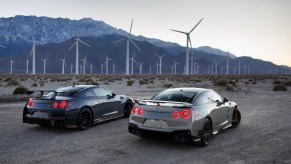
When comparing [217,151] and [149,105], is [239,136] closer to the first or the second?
[217,151]

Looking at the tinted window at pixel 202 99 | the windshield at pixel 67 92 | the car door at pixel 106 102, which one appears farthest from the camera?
the car door at pixel 106 102

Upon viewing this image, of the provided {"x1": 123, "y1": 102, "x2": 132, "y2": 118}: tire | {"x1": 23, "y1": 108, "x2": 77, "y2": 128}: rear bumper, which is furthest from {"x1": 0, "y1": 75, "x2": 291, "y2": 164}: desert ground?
{"x1": 123, "y1": 102, "x2": 132, "y2": 118}: tire

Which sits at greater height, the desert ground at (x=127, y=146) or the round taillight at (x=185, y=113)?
the round taillight at (x=185, y=113)

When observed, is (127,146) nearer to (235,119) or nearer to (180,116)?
(180,116)

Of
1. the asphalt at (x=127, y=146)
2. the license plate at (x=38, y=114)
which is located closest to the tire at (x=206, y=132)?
the asphalt at (x=127, y=146)

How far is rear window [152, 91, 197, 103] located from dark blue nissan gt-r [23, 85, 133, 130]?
2.46 metres

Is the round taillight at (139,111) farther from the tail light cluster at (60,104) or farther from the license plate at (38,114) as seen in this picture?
the license plate at (38,114)

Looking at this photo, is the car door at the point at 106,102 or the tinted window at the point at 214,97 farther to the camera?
the car door at the point at 106,102

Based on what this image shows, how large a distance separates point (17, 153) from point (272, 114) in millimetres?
10147

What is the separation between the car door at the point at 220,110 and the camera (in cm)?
A: 845

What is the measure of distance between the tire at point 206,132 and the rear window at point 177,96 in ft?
2.27

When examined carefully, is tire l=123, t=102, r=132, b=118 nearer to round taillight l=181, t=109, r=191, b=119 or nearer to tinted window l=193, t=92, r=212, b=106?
tinted window l=193, t=92, r=212, b=106

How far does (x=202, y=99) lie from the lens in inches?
315

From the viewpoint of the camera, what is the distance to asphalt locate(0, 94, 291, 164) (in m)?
6.64
